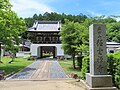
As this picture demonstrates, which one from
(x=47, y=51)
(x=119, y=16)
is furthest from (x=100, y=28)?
(x=47, y=51)

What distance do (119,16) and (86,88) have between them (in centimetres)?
811

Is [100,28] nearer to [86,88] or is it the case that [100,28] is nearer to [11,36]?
[86,88]

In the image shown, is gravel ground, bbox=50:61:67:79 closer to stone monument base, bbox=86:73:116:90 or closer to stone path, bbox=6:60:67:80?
stone path, bbox=6:60:67:80

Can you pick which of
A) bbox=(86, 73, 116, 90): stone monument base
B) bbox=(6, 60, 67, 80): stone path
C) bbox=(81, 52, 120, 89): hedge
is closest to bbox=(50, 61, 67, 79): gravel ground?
bbox=(6, 60, 67, 80): stone path

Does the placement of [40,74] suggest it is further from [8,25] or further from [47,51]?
[47,51]

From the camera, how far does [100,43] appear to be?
10.4 metres

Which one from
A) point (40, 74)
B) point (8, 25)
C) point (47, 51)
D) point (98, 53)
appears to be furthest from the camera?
point (47, 51)

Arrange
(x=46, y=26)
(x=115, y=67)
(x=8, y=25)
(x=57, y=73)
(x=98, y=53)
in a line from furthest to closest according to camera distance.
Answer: (x=46, y=26)
(x=8, y=25)
(x=57, y=73)
(x=98, y=53)
(x=115, y=67)

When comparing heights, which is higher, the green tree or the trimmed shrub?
the green tree

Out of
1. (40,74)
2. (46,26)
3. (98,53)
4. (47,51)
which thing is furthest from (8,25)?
(47,51)

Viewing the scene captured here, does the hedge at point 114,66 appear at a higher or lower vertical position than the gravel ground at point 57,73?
higher

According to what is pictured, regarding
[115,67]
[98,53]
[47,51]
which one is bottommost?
[115,67]

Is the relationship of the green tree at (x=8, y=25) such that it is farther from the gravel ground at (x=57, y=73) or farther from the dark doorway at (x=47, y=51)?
the dark doorway at (x=47, y=51)

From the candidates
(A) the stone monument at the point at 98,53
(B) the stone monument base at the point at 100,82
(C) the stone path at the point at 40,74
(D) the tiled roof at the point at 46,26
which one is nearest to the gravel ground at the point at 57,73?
(C) the stone path at the point at 40,74
